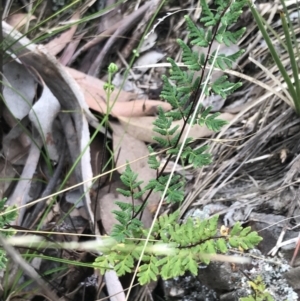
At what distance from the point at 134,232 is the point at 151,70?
0.89m

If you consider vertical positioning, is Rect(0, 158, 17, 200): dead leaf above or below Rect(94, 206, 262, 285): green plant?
below

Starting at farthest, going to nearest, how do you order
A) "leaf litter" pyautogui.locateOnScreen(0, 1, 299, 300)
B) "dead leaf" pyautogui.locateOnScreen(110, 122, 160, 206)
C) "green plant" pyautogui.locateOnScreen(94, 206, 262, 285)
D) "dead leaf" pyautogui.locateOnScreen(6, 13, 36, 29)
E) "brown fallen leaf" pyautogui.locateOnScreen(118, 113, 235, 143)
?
"dead leaf" pyautogui.locateOnScreen(6, 13, 36, 29) < "brown fallen leaf" pyautogui.locateOnScreen(118, 113, 235, 143) < "dead leaf" pyautogui.locateOnScreen(110, 122, 160, 206) < "leaf litter" pyautogui.locateOnScreen(0, 1, 299, 300) < "green plant" pyautogui.locateOnScreen(94, 206, 262, 285)

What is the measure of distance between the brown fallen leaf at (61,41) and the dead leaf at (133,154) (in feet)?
1.43

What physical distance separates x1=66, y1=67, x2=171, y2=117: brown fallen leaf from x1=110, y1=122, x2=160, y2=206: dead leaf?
64 millimetres

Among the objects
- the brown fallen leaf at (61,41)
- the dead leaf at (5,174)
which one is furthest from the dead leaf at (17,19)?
the dead leaf at (5,174)

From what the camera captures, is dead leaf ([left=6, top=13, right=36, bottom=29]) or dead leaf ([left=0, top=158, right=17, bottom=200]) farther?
dead leaf ([left=6, top=13, right=36, bottom=29])

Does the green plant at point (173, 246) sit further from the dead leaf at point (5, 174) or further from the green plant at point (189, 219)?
the dead leaf at point (5, 174)

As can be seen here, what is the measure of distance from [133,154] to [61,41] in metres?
0.61

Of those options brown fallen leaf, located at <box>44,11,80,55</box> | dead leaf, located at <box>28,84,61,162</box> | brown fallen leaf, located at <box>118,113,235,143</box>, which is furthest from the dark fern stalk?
brown fallen leaf, located at <box>44,11,80,55</box>

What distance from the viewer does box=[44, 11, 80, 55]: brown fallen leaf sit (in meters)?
1.98

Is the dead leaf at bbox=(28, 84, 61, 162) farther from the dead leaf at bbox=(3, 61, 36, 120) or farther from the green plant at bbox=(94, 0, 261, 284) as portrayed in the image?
the green plant at bbox=(94, 0, 261, 284)

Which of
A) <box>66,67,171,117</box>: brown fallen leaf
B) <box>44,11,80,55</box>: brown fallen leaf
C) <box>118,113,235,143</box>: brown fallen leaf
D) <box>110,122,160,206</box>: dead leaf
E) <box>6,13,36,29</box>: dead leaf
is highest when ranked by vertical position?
<box>6,13,36,29</box>: dead leaf

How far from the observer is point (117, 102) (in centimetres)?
183

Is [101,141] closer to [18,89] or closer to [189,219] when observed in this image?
[18,89]
